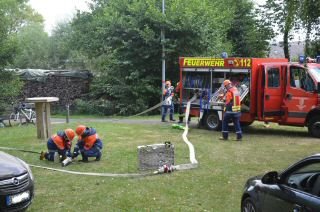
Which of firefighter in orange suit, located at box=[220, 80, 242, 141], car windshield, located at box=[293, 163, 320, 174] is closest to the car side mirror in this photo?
car windshield, located at box=[293, 163, 320, 174]

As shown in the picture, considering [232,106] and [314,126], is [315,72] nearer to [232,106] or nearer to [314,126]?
[314,126]

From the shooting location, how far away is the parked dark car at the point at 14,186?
6574 mm

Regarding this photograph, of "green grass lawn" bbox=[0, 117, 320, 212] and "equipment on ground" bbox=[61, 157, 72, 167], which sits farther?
"equipment on ground" bbox=[61, 157, 72, 167]

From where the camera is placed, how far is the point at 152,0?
1047 inches

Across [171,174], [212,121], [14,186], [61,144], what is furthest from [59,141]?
[212,121]

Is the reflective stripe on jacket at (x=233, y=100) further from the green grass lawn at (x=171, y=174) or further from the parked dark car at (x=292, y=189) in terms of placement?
the parked dark car at (x=292, y=189)

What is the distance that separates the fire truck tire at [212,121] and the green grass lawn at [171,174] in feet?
2.29

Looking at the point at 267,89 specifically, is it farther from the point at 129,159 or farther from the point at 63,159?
the point at 63,159

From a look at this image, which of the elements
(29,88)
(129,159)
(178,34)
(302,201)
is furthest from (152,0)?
(302,201)

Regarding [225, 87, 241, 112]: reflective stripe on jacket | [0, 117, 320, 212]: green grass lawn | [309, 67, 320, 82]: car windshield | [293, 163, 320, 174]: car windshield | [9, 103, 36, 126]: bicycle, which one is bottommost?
[0, 117, 320, 212]: green grass lawn

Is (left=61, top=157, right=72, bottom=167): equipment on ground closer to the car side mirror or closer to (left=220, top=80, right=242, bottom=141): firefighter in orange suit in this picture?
(left=220, top=80, right=242, bottom=141): firefighter in orange suit

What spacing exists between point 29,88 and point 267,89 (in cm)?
1864

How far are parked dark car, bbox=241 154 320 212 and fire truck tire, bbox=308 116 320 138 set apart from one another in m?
9.63

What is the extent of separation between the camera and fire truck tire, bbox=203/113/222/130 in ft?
56.5
